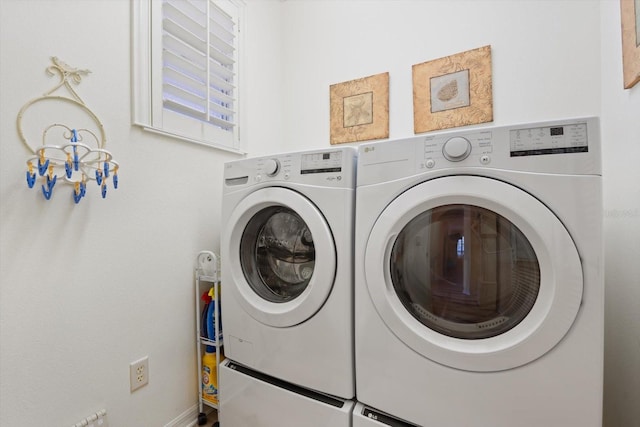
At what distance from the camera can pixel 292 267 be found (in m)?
1.11

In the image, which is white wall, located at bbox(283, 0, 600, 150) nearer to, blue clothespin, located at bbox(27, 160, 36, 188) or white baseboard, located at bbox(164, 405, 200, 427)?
blue clothespin, located at bbox(27, 160, 36, 188)

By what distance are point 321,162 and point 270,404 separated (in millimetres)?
908

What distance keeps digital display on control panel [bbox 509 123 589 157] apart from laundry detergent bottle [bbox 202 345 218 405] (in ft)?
4.63

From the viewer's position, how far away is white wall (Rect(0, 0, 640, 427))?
2.75 feet

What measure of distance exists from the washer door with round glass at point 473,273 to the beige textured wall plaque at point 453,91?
88 centimetres

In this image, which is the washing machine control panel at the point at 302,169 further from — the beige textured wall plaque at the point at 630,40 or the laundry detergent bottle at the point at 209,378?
the beige textured wall plaque at the point at 630,40

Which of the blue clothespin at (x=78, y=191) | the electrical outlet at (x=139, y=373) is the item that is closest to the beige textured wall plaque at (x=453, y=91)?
the blue clothespin at (x=78, y=191)

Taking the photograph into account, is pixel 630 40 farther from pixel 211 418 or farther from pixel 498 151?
pixel 211 418

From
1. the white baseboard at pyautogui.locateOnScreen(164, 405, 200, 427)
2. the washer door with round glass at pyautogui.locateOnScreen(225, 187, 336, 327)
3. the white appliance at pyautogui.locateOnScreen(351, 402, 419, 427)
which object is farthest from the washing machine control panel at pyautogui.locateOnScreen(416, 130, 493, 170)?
the white baseboard at pyautogui.locateOnScreen(164, 405, 200, 427)

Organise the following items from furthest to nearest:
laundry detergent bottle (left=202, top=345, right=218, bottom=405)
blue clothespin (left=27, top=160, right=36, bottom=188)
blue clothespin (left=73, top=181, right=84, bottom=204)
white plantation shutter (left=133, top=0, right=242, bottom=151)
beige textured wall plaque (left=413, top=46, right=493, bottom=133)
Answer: beige textured wall plaque (left=413, top=46, right=493, bottom=133) → laundry detergent bottle (left=202, top=345, right=218, bottom=405) → white plantation shutter (left=133, top=0, right=242, bottom=151) → blue clothespin (left=73, top=181, right=84, bottom=204) → blue clothespin (left=27, top=160, right=36, bottom=188)

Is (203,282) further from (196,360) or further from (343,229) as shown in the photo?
(343,229)

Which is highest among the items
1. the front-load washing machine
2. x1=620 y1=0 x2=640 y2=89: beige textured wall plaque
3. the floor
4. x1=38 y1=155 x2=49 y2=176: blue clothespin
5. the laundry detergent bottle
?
x1=620 y1=0 x2=640 y2=89: beige textured wall plaque

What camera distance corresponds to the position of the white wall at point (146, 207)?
838 millimetres

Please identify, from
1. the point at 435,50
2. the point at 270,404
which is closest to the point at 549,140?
the point at 435,50
